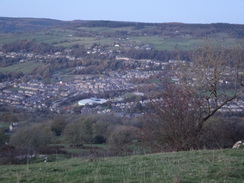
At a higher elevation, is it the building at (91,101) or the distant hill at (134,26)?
the distant hill at (134,26)

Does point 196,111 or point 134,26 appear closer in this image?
point 196,111

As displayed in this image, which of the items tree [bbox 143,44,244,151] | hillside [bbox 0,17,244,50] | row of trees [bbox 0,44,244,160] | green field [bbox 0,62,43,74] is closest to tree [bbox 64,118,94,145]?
row of trees [bbox 0,44,244,160]

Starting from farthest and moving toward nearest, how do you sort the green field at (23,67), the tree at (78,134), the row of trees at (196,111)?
the green field at (23,67) → the tree at (78,134) → the row of trees at (196,111)

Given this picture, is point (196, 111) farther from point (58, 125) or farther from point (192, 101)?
point (58, 125)

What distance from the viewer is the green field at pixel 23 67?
43.7 metres

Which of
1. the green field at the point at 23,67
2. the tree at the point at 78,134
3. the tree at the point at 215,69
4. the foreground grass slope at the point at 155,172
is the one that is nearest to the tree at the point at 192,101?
the tree at the point at 215,69

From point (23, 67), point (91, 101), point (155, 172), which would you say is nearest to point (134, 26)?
point (23, 67)

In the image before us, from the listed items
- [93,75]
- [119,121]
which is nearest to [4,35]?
[93,75]

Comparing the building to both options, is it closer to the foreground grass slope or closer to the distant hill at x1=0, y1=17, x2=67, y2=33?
the foreground grass slope

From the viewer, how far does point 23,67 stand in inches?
1802

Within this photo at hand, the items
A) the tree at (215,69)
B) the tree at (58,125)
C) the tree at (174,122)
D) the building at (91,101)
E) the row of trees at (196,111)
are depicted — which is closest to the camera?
the tree at (174,122)

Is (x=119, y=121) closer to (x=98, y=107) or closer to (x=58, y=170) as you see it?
(x=98, y=107)

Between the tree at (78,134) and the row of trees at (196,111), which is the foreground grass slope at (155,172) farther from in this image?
the tree at (78,134)

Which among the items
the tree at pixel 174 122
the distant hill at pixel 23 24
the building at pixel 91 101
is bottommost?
the building at pixel 91 101
